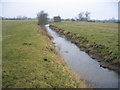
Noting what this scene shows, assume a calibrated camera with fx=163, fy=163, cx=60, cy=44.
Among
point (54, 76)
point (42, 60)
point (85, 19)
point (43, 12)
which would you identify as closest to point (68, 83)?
point (54, 76)

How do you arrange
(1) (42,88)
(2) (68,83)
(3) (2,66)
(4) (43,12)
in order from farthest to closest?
(4) (43,12), (3) (2,66), (2) (68,83), (1) (42,88)

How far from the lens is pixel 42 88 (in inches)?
433

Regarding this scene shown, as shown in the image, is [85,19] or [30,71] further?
[85,19]

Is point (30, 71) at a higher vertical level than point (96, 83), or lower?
higher

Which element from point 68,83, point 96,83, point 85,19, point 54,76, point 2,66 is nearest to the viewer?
point 68,83

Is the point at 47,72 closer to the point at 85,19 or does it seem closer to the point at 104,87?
the point at 104,87

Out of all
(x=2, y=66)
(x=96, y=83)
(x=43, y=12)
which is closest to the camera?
(x=96, y=83)

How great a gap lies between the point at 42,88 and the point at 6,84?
8.54 feet

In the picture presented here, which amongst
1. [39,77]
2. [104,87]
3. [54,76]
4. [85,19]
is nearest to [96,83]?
[104,87]

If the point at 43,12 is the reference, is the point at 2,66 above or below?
below

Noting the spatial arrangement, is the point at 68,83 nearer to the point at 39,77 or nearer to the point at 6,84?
the point at 39,77

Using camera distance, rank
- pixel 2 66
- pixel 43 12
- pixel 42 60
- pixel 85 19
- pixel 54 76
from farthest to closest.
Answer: pixel 85 19, pixel 43 12, pixel 42 60, pixel 2 66, pixel 54 76

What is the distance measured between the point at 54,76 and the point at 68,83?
1.46m

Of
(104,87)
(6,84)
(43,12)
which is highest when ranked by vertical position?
(43,12)
